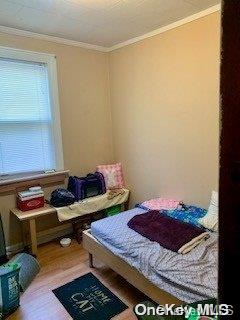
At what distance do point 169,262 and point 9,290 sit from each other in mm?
1283

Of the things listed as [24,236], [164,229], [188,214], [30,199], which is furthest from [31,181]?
[188,214]

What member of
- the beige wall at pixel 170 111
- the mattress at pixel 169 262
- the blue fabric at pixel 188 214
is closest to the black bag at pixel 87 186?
the beige wall at pixel 170 111

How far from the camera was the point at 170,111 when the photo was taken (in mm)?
2863

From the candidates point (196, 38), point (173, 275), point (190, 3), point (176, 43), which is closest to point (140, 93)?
point (176, 43)

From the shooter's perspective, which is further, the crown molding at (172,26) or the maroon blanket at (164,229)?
the crown molding at (172,26)

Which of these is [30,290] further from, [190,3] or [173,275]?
[190,3]

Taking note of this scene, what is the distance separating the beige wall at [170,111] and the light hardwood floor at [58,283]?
1.17 m

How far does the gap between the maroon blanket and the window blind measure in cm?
142

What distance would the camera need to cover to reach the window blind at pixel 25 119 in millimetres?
2734

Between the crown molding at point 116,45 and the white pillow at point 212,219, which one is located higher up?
the crown molding at point 116,45

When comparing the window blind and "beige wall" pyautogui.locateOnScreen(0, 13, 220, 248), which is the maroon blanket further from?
the window blind

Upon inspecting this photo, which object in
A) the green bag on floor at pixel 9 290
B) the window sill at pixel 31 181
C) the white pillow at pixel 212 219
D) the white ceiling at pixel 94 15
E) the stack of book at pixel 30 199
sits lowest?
the green bag on floor at pixel 9 290

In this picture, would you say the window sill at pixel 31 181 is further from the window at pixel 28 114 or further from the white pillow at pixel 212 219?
the white pillow at pixel 212 219

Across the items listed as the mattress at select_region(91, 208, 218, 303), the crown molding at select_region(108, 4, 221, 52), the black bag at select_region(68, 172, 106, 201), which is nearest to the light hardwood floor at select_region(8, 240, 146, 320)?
the mattress at select_region(91, 208, 218, 303)
